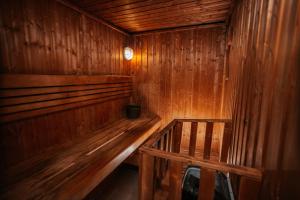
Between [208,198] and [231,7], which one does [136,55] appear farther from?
[208,198]

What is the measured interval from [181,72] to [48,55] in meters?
2.77

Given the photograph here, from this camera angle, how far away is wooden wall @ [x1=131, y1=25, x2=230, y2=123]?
3490 mm

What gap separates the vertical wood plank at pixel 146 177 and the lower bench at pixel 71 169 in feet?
2.31

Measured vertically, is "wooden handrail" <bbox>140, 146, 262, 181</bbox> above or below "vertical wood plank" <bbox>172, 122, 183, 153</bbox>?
above

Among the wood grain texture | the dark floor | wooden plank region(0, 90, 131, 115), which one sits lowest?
the dark floor

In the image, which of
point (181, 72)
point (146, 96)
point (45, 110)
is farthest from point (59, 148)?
point (181, 72)

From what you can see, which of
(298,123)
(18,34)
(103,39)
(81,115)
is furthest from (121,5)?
(298,123)

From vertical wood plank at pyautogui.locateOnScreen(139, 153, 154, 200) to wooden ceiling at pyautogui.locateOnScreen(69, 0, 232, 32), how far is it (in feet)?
7.82

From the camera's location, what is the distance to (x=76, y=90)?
261cm

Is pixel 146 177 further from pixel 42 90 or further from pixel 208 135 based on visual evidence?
pixel 42 90

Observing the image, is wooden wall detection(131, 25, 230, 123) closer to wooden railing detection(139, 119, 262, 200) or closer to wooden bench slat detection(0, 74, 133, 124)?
wooden bench slat detection(0, 74, 133, 124)

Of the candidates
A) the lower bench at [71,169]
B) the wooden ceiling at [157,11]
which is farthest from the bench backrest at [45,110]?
the wooden ceiling at [157,11]

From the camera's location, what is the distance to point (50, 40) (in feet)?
7.43

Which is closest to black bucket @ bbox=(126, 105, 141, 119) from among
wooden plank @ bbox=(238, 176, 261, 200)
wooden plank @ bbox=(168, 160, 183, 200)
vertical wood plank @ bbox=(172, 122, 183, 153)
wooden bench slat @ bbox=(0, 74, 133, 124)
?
wooden bench slat @ bbox=(0, 74, 133, 124)
